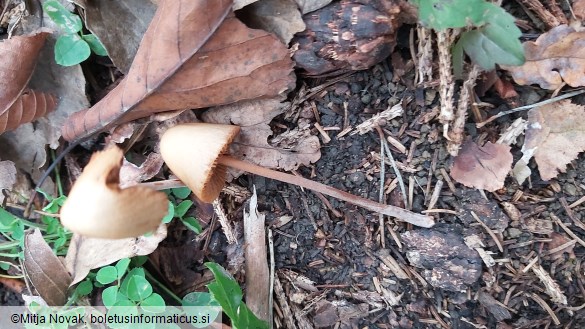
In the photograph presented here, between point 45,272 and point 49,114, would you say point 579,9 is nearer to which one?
point 49,114

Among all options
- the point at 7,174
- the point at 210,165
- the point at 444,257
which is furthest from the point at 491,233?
the point at 7,174

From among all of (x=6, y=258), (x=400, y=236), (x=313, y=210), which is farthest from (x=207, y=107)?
(x=6, y=258)

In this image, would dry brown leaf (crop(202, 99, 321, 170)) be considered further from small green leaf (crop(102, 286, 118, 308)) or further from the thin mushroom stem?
small green leaf (crop(102, 286, 118, 308))

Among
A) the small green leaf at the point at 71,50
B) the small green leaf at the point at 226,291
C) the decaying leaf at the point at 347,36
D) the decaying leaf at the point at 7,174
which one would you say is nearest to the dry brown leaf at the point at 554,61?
the decaying leaf at the point at 347,36

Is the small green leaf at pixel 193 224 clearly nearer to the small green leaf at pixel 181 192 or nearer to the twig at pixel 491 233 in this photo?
the small green leaf at pixel 181 192

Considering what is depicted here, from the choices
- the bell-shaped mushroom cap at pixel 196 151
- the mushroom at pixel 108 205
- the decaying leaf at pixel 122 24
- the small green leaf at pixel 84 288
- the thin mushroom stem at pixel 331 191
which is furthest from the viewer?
the small green leaf at pixel 84 288
